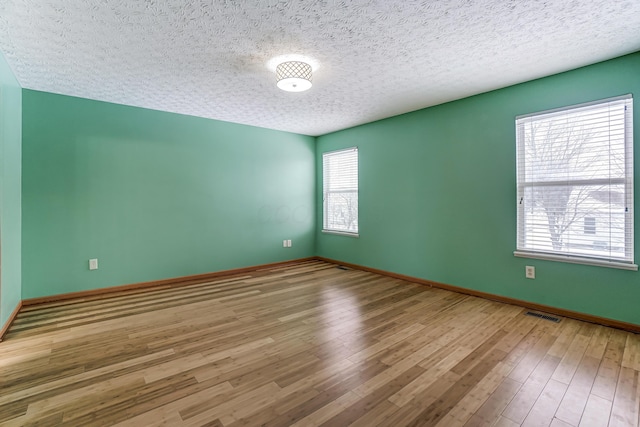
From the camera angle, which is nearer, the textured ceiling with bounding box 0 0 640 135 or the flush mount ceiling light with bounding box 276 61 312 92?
the textured ceiling with bounding box 0 0 640 135

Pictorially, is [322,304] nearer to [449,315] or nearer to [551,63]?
[449,315]

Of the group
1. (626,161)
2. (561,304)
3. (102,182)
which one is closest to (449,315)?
(561,304)

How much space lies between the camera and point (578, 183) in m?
2.83

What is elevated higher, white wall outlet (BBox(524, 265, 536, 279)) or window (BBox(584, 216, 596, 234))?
window (BBox(584, 216, 596, 234))

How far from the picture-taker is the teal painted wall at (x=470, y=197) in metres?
2.73

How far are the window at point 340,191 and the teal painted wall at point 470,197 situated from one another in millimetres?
224

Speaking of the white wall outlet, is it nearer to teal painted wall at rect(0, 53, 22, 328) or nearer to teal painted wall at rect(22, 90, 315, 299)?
teal painted wall at rect(22, 90, 315, 299)

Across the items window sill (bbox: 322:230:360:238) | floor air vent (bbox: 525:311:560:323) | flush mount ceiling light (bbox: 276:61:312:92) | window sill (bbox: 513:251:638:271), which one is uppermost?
flush mount ceiling light (bbox: 276:61:312:92)

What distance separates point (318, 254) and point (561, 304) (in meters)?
3.87

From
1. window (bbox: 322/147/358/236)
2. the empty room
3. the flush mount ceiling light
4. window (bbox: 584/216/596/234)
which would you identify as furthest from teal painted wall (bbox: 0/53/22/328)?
window (bbox: 584/216/596/234)

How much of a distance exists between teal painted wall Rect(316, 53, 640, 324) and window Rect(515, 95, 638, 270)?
8 centimetres

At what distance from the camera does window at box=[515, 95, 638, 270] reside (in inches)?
103

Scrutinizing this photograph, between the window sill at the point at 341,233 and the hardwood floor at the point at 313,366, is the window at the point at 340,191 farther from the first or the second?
the hardwood floor at the point at 313,366

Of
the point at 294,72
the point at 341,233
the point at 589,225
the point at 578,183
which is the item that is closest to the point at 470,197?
the point at 578,183
